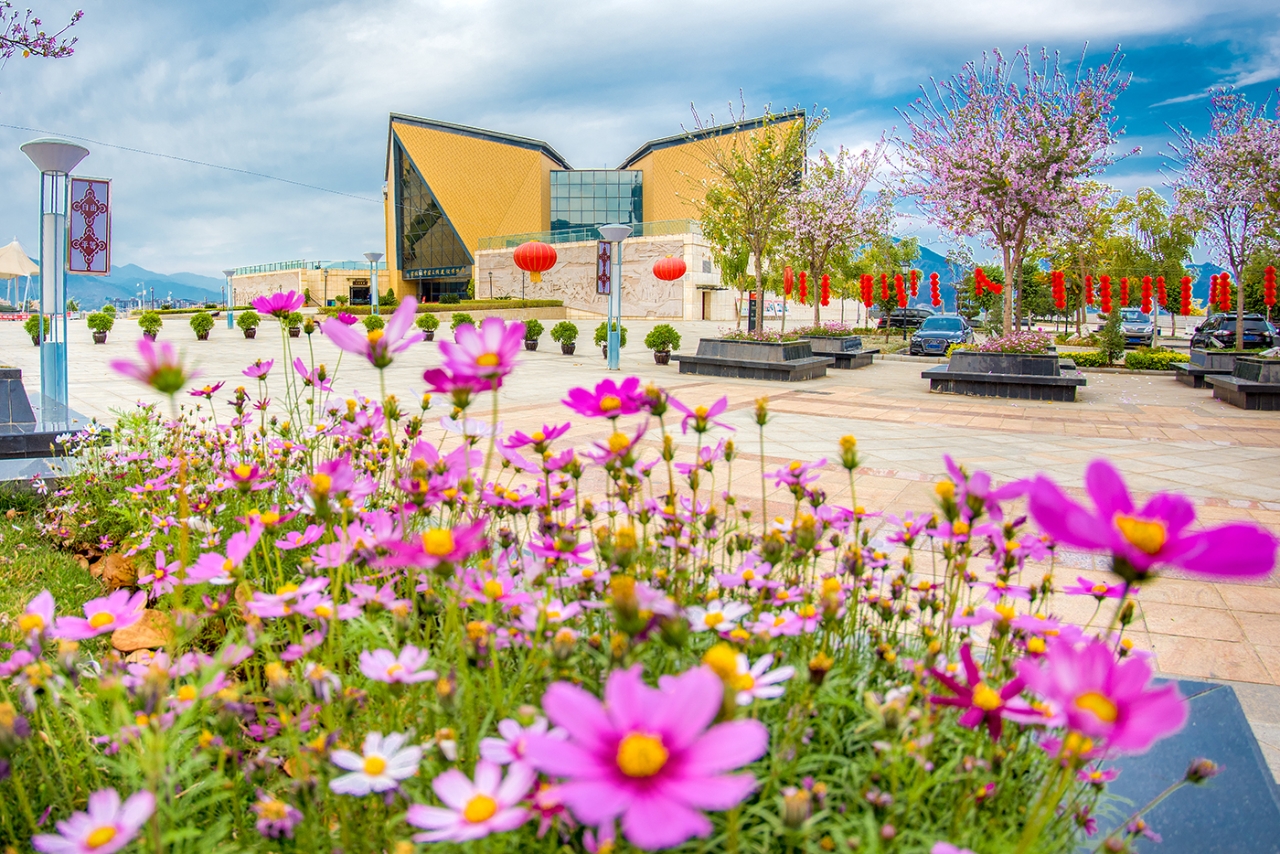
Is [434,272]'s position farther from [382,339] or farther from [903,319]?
[382,339]

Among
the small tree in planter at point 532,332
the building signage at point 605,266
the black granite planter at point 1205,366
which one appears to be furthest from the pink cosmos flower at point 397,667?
the small tree in planter at point 532,332

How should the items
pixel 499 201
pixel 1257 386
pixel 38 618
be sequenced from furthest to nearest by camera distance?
pixel 499 201 → pixel 1257 386 → pixel 38 618

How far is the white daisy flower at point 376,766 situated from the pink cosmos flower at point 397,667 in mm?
70

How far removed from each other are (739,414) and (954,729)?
7359 millimetres

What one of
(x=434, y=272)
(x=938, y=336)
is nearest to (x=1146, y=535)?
(x=938, y=336)

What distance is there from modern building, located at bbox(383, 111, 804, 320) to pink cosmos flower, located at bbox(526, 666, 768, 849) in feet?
131

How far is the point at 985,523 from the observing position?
1.39 meters

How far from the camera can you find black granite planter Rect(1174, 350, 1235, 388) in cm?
1267

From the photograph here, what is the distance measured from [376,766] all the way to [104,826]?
0.81 feet

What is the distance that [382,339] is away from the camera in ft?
3.13

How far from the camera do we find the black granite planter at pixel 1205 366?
12.7m

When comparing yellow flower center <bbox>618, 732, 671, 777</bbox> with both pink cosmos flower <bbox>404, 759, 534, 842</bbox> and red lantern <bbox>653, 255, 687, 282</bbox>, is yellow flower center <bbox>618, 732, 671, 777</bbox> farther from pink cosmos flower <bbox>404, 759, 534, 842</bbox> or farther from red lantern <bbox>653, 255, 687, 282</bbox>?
red lantern <bbox>653, 255, 687, 282</bbox>

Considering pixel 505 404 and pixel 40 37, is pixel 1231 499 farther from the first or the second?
pixel 40 37

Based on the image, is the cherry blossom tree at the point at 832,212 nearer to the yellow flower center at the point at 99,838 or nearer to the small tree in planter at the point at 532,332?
the small tree in planter at the point at 532,332
